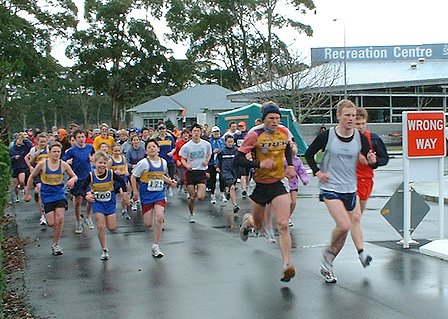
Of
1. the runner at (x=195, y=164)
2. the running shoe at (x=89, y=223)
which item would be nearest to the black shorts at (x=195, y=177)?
the runner at (x=195, y=164)

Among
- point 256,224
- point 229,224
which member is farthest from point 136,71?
point 256,224

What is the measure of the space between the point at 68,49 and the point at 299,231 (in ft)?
160

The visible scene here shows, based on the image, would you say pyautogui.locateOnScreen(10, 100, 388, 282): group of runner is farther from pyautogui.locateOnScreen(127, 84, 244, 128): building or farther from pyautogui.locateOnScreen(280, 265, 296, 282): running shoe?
pyautogui.locateOnScreen(127, 84, 244, 128): building

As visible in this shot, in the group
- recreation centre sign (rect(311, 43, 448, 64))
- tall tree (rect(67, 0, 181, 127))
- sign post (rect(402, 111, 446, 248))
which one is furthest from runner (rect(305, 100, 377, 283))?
tall tree (rect(67, 0, 181, 127))

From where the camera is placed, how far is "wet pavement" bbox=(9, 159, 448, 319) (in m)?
6.41

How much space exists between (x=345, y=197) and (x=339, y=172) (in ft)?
0.93

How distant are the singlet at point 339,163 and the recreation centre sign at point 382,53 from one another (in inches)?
1624

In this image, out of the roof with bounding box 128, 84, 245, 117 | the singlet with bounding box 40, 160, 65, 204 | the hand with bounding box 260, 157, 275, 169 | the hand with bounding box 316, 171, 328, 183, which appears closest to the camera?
the hand with bounding box 316, 171, 328, 183

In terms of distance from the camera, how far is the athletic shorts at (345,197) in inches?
288

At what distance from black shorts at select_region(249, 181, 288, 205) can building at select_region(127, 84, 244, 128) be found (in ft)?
133

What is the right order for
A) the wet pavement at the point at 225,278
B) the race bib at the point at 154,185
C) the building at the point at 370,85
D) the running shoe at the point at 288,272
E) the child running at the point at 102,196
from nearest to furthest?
the wet pavement at the point at 225,278 → the running shoe at the point at 288,272 → the child running at the point at 102,196 → the race bib at the point at 154,185 → the building at the point at 370,85

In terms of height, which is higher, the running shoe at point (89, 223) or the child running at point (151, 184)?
the child running at point (151, 184)

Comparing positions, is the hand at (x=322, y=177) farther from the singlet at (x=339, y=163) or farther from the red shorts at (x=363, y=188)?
the red shorts at (x=363, y=188)

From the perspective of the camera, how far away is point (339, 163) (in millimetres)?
7293
